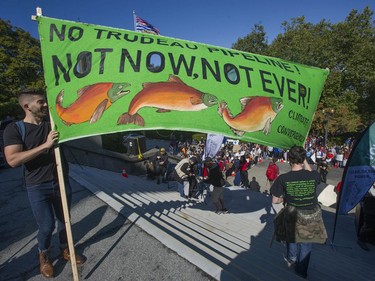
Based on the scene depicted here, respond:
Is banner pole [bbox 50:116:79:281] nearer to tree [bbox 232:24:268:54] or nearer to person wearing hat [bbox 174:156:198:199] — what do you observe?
person wearing hat [bbox 174:156:198:199]

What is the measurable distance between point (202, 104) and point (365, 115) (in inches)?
1241

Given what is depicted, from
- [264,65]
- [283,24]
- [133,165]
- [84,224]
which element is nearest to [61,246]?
[84,224]

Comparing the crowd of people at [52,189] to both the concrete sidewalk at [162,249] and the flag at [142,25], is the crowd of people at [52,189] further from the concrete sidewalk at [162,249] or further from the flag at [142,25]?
the flag at [142,25]

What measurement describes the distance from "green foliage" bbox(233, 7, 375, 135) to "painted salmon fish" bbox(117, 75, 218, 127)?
25472 mm

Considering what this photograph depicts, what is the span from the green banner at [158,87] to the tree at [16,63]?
22868mm

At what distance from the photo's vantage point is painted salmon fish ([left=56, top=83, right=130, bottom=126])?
2613 millimetres

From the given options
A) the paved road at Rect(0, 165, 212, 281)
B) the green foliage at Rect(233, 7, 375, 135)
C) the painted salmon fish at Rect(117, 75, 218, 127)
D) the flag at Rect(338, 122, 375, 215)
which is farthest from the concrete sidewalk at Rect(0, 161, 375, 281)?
the green foliage at Rect(233, 7, 375, 135)

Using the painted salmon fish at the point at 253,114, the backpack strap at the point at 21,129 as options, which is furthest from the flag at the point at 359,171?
the backpack strap at the point at 21,129

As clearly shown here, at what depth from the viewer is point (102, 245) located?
3.39 m

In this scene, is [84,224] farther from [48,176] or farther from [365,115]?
[365,115]

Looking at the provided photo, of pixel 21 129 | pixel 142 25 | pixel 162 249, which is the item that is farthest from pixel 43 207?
pixel 142 25

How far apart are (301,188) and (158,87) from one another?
2.27 metres

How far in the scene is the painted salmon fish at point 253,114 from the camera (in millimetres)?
3037

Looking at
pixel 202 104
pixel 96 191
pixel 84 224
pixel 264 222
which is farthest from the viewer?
pixel 264 222
